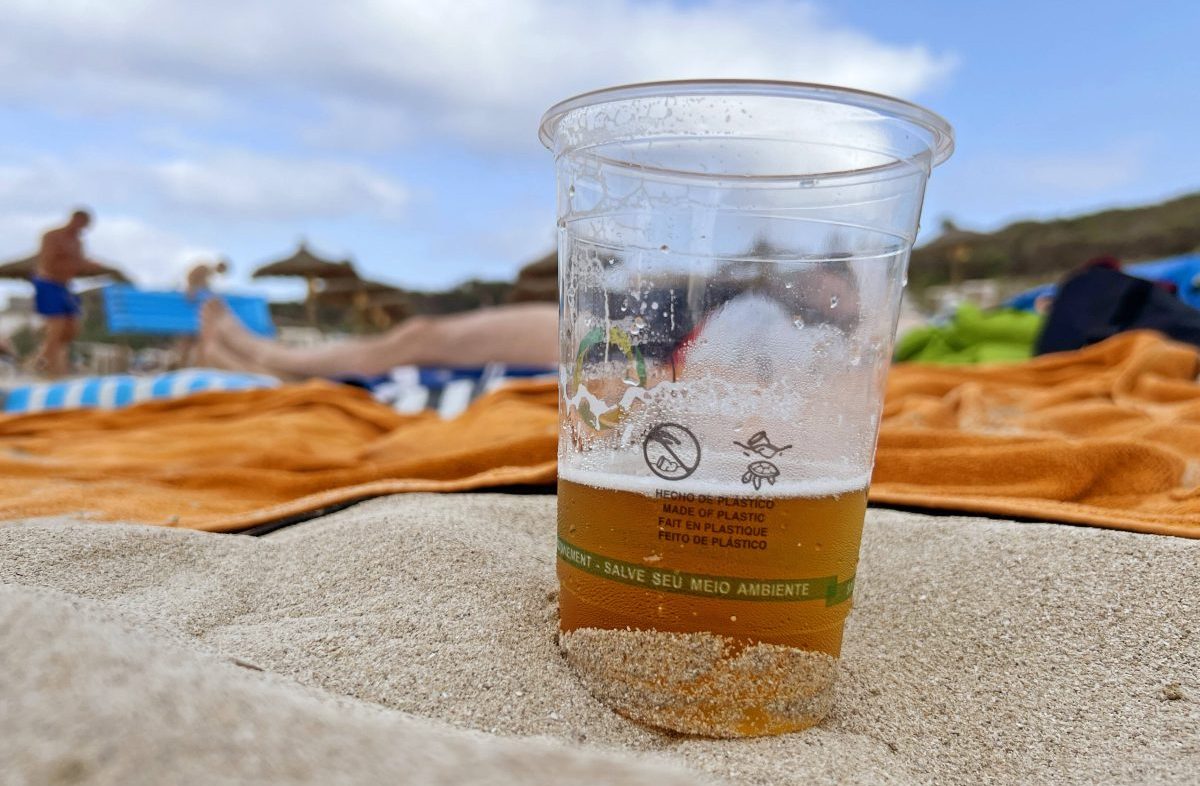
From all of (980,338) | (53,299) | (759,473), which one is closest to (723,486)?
(759,473)

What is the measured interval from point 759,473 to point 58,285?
810cm

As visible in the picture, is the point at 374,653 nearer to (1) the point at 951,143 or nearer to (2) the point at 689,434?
(2) the point at 689,434

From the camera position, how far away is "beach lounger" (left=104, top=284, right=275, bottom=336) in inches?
336

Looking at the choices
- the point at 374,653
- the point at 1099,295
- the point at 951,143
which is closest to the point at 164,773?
the point at 374,653

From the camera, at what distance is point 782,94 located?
847 millimetres

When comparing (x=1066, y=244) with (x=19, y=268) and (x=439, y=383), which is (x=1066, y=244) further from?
(x=19, y=268)

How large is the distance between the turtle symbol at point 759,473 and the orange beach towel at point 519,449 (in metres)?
0.79

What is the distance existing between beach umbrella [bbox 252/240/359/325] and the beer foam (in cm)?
1377

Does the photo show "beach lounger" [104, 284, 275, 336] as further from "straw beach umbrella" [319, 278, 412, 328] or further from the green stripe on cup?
the green stripe on cup

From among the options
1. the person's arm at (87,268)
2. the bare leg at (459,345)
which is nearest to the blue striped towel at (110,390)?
the bare leg at (459,345)

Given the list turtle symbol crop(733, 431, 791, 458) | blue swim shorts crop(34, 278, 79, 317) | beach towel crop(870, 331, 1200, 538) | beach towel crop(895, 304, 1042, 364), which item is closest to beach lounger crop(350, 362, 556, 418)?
beach towel crop(870, 331, 1200, 538)

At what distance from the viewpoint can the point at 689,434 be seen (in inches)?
31.6

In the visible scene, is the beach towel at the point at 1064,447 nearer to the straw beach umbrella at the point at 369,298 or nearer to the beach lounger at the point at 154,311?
the beach lounger at the point at 154,311

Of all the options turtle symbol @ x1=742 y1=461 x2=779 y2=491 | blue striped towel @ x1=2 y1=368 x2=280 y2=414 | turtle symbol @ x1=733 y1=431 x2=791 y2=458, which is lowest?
blue striped towel @ x1=2 y1=368 x2=280 y2=414
